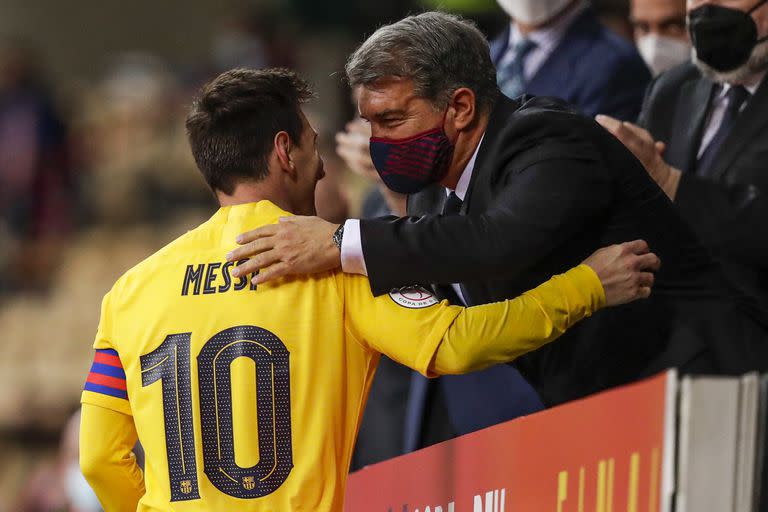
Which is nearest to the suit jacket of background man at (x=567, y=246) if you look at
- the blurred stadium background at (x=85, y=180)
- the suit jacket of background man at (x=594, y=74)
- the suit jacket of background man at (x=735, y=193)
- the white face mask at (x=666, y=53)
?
the suit jacket of background man at (x=735, y=193)

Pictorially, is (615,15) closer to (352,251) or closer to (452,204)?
(452,204)

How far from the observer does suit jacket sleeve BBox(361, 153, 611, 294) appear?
2912 millimetres

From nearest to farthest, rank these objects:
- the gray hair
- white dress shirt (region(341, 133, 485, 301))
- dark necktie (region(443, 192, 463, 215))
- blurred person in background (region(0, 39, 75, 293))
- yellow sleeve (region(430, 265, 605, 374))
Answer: yellow sleeve (region(430, 265, 605, 374)) < white dress shirt (region(341, 133, 485, 301)) < the gray hair < dark necktie (region(443, 192, 463, 215)) < blurred person in background (region(0, 39, 75, 293))

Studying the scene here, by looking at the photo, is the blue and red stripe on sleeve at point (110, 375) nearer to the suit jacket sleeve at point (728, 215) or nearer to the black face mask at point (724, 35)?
the suit jacket sleeve at point (728, 215)

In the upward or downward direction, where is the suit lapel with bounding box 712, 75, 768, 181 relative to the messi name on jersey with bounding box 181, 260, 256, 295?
upward

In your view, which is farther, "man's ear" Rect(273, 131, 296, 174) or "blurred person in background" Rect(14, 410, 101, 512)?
"blurred person in background" Rect(14, 410, 101, 512)

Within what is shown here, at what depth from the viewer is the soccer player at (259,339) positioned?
2.77 metres

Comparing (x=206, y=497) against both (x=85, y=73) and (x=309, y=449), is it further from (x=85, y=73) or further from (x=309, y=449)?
(x=85, y=73)

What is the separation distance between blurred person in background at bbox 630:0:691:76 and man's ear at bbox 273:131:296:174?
231cm

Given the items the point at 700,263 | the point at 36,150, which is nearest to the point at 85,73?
the point at 36,150

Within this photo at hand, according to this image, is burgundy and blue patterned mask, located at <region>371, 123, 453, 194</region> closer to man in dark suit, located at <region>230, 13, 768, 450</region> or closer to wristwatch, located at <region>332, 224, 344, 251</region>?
man in dark suit, located at <region>230, 13, 768, 450</region>

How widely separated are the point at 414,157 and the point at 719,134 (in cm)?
113

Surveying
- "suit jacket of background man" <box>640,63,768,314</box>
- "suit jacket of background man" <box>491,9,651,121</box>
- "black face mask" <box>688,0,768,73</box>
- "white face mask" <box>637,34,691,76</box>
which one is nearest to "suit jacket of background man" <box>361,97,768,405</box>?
"suit jacket of background man" <box>640,63,768,314</box>

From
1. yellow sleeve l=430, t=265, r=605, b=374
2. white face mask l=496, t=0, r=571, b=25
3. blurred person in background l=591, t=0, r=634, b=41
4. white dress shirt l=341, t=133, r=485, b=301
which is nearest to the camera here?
yellow sleeve l=430, t=265, r=605, b=374
